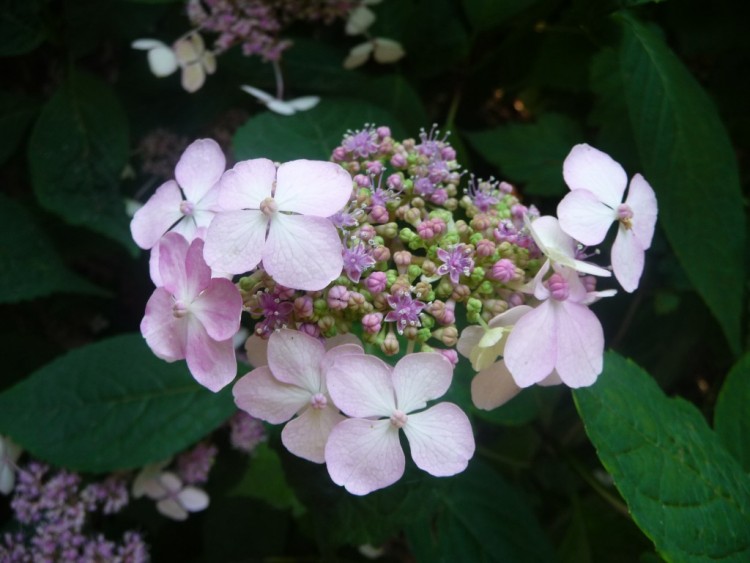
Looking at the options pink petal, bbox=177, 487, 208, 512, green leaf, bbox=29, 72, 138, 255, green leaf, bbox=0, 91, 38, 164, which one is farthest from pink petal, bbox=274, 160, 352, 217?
green leaf, bbox=0, 91, 38, 164

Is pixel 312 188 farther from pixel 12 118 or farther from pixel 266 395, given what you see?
pixel 12 118

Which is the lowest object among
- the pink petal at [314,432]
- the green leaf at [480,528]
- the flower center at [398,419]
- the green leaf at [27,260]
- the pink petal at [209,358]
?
the green leaf at [480,528]

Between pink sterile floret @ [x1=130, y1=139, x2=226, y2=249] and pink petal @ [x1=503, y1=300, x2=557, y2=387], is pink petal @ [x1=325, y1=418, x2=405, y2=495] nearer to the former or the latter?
pink petal @ [x1=503, y1=300, x2=557, y2=387]

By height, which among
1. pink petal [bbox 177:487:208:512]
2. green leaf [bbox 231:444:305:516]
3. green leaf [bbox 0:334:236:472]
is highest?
green leaf [bbox 0:334:236:472]

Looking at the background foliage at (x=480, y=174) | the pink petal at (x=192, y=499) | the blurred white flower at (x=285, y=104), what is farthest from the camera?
the pink petal at (x=192, y=499)

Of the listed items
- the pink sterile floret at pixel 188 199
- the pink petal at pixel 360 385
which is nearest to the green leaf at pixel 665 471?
the pink petal at pixel 360 385

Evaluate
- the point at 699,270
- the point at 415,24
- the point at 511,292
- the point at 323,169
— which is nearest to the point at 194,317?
the point at 323,169

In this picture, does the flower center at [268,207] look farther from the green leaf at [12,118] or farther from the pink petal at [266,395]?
the green leaf at [12,118]
